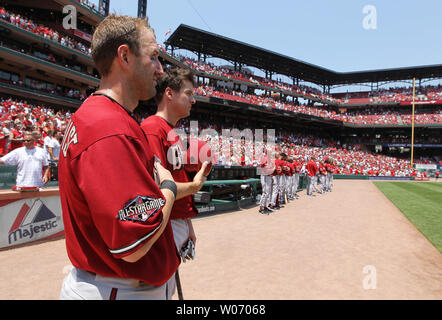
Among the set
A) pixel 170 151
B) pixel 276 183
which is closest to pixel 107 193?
pixel 170 151

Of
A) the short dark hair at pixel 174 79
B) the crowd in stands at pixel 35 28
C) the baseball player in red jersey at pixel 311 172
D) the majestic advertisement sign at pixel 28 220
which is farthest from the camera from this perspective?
the crowd in stands at pixel 35 28

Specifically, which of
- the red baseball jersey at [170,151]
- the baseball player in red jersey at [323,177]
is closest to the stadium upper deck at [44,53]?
the baseball player in red jersey at [323,177]

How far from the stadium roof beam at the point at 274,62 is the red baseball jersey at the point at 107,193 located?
37.0 meters

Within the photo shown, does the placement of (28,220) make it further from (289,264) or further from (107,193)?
(107,193)

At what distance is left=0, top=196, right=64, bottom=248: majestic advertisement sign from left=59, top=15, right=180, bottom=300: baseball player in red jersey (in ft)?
18.4

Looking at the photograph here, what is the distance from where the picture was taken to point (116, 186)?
3.29ft

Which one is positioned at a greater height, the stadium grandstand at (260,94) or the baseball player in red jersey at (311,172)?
the stadium grandstand at (260,94)

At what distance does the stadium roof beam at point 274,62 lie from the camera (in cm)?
3733

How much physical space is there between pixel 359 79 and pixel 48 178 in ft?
184

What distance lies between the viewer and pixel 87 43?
3144 cm

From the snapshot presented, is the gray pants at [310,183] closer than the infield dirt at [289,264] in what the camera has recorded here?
No

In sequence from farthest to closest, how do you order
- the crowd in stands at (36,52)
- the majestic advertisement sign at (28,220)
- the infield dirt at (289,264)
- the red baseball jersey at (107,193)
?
the crowd in stands at (36,52)
the majestic advertisement sign at (28,220)
the infield dirt at (289,264)
the red baseball jersey at (107,193)

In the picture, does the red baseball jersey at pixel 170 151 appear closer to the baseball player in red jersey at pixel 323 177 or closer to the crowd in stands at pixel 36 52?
the baseball player in red jersey at pixel 323 177

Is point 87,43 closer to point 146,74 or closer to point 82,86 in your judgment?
point 82,86
